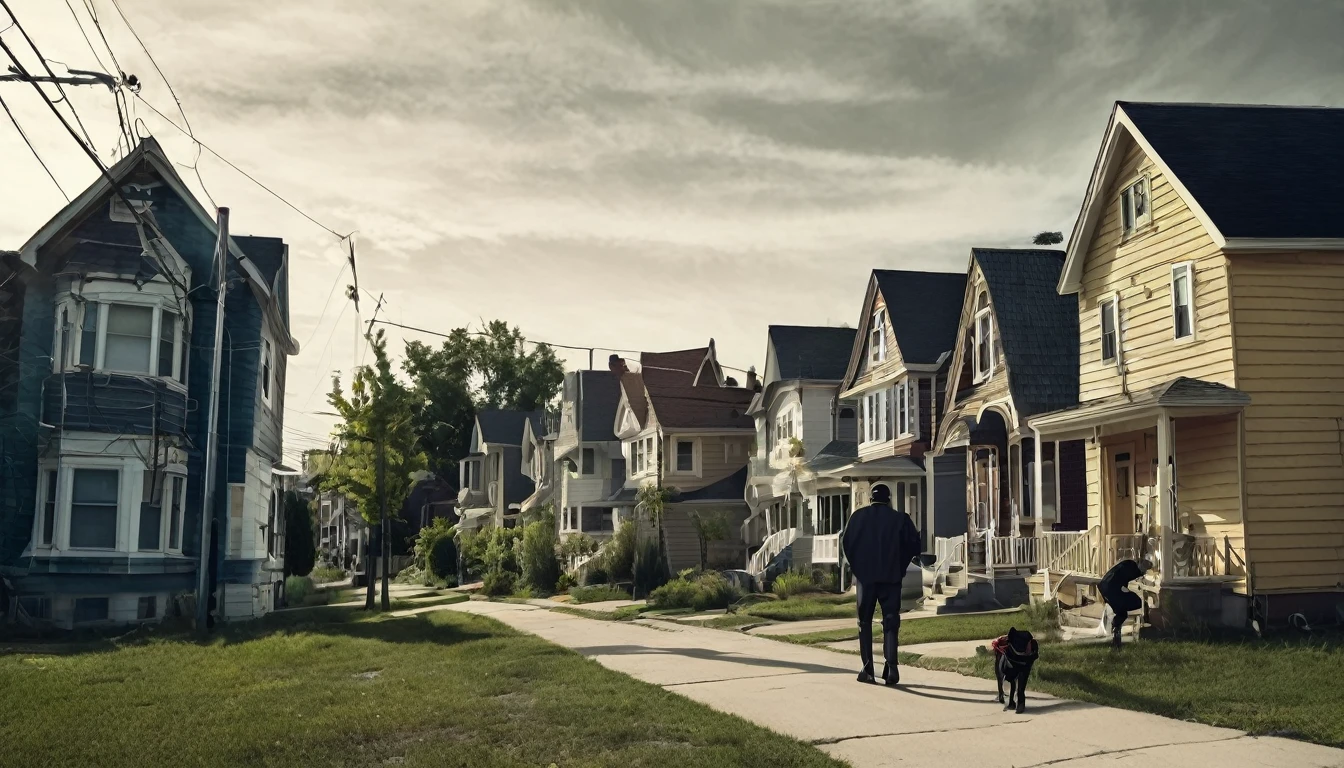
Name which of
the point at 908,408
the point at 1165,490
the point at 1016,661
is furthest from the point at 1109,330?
the point at 1016,661

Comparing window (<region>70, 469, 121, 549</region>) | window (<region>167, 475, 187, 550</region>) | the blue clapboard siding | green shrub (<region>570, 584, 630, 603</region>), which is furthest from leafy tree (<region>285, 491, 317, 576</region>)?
the blue clapboard siding

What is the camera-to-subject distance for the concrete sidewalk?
8.89m

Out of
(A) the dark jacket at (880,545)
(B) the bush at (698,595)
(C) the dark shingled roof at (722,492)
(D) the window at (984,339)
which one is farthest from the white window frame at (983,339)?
(C) the dark shingled roof at (722,492)

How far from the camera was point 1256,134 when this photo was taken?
2123 centimetres

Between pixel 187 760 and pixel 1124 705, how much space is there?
26.2 feet

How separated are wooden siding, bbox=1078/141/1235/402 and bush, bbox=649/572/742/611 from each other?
9.70 m

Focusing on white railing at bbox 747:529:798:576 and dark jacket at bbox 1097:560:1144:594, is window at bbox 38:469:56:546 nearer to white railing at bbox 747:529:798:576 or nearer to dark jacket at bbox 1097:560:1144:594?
white railing at bbox 747:529:798:576

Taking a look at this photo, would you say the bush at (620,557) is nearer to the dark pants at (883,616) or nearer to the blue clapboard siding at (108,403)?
the blue clapboard siding at (108,403)

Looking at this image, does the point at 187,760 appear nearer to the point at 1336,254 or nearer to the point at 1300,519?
the point at 1300,519

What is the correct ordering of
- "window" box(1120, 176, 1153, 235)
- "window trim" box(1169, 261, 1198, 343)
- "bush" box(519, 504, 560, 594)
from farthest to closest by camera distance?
1. "bush" box(519, 504, 560, 594)
2. "window" box(1120, 176, 1153, 235)
3. "window trim" box(1169, 261, 1198, 343)

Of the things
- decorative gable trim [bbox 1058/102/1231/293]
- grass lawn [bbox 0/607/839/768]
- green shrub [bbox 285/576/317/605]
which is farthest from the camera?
green shrub [bbox 285/576/317/605]

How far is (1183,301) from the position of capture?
20.0m

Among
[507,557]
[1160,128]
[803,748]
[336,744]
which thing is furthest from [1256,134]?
[507,557]

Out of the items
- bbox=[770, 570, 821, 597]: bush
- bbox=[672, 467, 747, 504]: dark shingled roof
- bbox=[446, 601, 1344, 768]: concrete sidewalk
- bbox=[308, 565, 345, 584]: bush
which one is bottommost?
bbox=[308, 565, 345, 584]: bush
